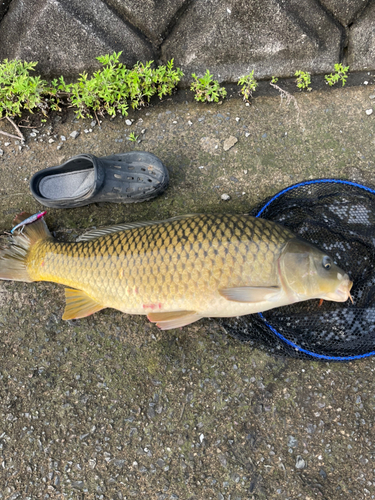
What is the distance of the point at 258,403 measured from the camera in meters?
1.87

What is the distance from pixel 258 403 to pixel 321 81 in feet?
7.08

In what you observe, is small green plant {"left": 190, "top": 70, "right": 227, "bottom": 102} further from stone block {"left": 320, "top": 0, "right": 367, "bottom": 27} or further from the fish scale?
the fish scale

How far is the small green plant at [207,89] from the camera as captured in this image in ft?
7.15

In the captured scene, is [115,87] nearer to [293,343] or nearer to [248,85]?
[248,85]

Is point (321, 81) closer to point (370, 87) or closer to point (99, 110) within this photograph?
point (370, 87)

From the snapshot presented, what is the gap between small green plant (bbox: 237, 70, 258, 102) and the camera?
2207 millimetres

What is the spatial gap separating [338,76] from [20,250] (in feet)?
7.74

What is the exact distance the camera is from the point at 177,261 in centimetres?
159

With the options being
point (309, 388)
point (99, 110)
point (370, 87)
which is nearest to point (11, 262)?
point (99, 110)

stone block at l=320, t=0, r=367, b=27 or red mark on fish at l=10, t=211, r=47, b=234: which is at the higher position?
stone block at l=320, t=0, r=367, b=27

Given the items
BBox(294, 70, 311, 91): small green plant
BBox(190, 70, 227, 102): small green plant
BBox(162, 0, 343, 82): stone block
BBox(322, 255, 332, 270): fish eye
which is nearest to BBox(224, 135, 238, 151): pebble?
BBox(190, 70, 227, 102): small green plant

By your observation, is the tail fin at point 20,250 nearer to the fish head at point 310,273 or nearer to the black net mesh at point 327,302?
the black net mesh at point 327,302

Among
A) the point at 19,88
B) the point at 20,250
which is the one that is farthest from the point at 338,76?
the point at 20,250

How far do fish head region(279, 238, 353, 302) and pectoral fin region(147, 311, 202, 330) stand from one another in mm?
498
